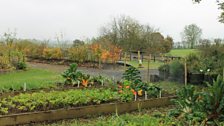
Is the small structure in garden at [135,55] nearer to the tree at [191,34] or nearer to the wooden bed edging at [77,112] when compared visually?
the tree at [191,34]

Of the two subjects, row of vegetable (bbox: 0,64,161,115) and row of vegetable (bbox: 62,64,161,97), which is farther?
row of vegetable (bbox: 62,64,161,97)

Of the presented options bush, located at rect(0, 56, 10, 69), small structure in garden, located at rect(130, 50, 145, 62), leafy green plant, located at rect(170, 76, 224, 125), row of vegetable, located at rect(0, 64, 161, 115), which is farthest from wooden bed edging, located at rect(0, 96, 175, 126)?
small structure in garden, located at rect(130, 50, 145, 62)

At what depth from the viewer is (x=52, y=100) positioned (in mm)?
7477

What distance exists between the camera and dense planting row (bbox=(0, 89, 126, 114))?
23.2 ft

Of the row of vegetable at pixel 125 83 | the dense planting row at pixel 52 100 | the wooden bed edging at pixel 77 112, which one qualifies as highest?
the row of vegetable at pixel 125 83

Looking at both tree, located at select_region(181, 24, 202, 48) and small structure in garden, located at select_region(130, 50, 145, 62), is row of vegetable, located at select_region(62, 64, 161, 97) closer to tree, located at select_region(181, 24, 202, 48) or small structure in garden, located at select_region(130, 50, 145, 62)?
small structure in garden, located at select_region(130, 50, 145, 62)

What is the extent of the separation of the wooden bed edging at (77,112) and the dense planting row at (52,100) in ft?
1.31

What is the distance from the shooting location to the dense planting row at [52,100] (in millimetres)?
7074

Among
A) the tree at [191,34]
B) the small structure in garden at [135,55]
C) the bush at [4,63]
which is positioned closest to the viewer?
the bush at [4,63]

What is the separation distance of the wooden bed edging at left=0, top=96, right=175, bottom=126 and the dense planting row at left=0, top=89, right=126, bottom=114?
0.40m

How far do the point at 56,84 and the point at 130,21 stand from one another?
2027 centimetres

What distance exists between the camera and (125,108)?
25.1 ft

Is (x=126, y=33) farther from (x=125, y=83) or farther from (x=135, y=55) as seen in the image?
(x=125, y=83)

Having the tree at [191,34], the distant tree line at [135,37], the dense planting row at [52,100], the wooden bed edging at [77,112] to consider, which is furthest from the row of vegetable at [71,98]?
the tree at [191,34]
